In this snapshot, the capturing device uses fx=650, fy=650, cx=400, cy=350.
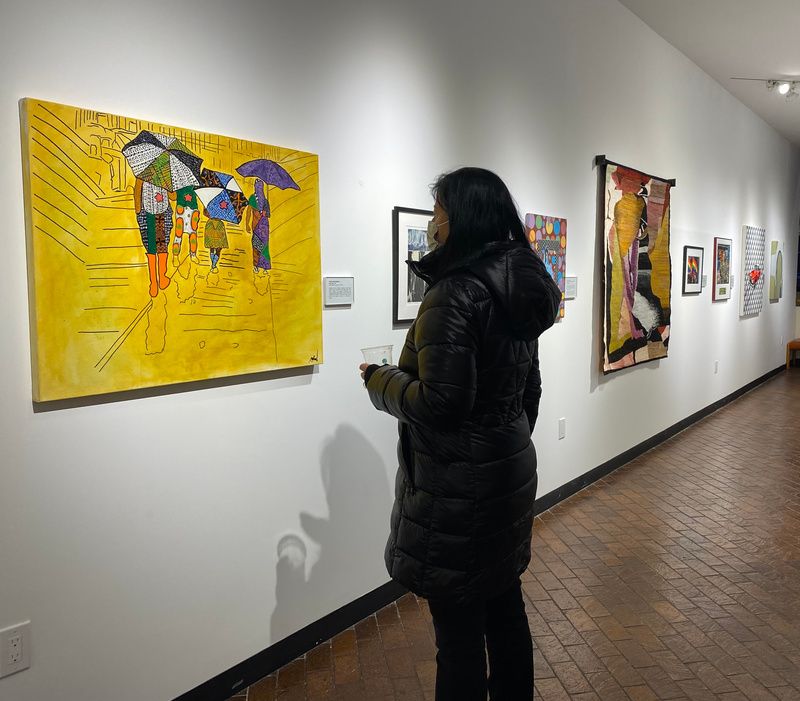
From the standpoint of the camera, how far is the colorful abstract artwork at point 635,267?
5.14m

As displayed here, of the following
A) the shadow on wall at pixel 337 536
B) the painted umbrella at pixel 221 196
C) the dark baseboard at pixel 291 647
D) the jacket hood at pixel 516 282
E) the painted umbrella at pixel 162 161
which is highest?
the painted umbrella at pixel 162 161

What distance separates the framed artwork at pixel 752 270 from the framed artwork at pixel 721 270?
2.67 ft

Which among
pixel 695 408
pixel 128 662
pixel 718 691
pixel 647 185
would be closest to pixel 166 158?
pixel 128 662

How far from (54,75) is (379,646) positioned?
96.1 inches

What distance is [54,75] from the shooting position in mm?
1851

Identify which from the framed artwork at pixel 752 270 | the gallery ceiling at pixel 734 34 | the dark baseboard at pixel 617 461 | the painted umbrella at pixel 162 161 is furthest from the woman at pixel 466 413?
the framed artwork at pixel 752 270

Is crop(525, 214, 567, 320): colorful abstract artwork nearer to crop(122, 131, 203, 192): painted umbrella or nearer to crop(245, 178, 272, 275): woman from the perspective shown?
crop(245, 178, 272, 275): woman

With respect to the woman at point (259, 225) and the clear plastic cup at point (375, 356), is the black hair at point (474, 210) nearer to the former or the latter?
the clear plastic cup at point (375, 356)

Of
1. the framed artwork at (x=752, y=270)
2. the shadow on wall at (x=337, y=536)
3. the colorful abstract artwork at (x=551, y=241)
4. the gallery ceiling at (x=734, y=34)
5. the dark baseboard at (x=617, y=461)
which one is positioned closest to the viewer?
the shadow on wall at (x=337, y=536)

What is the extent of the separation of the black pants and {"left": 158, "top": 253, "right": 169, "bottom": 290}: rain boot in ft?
4.24

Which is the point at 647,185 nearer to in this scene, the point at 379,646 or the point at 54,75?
the point at 379,646

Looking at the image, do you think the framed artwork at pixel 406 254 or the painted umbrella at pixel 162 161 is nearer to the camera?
the painted umbrella at pixel 162 161

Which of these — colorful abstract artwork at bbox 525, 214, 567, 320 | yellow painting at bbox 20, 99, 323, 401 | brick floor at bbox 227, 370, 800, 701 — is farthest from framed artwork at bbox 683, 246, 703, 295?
yellow painting at bbox 20, 99, 323, 401

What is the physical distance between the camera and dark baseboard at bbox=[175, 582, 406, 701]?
2412mm
